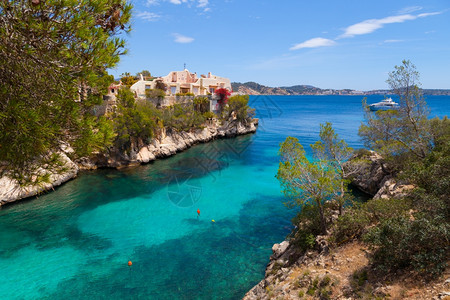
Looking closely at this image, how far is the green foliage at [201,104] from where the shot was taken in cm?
4638

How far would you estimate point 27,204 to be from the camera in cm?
2067

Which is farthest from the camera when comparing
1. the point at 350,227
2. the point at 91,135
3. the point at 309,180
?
the point at 309,180

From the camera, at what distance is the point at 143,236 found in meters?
16.8

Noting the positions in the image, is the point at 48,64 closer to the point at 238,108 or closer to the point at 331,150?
the point at 331,150

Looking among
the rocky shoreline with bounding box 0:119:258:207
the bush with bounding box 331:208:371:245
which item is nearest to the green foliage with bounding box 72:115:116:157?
the bush with bounding box 331:208:371:245

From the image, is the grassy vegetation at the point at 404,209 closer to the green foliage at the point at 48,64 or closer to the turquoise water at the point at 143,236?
the turquoise water at the point at 143,236

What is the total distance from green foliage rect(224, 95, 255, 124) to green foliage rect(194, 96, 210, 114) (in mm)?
4416

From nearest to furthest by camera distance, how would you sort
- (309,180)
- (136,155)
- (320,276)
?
1. (320,276)
2. (309,180)
3. (136,155)

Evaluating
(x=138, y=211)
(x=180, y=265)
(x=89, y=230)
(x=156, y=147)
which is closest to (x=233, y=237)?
(x=180, y=265)

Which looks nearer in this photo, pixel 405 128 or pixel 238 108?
pixel 405 128

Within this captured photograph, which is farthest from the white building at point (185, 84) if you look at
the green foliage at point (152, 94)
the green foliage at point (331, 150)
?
the green foliage at point (331, 150)

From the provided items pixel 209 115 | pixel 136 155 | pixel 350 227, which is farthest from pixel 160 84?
pixel 350 227

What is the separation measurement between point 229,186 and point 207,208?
5.35m

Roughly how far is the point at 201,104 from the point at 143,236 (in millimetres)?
34360
